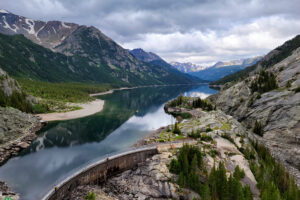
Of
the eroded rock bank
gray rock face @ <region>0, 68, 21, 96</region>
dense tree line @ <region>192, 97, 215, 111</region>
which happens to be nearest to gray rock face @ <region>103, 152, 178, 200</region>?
the eroded rock bank

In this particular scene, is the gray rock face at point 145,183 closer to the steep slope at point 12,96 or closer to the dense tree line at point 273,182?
the dense tree line at point 273,182

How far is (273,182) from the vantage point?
122ft

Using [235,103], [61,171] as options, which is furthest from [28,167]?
[235,103]

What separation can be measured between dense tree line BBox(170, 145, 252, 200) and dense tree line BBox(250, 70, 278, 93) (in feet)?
225

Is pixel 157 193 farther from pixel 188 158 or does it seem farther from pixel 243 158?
pixel 243 158

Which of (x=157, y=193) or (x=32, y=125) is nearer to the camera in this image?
(x=157, y=193)

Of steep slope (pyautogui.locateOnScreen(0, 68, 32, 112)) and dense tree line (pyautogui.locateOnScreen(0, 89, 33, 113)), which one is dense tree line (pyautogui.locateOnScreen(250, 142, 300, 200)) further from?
steep slope (pyautogui.locateOnScreen(0, 68, 32, 112))

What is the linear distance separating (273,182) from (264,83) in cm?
7338

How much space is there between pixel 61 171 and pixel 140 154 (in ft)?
73.4

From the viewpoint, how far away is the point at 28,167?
1925 inches

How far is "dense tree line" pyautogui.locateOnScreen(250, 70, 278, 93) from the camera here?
88.1 m

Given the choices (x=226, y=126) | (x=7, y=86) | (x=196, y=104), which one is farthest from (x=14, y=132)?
(x=196, y=104)

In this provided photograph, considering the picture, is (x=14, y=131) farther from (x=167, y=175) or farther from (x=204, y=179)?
(x=204, y=179)

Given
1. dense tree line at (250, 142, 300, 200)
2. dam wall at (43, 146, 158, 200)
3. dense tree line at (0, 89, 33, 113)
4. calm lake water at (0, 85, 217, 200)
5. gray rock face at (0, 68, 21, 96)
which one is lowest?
calm lake water at (0, 85, 217, 200)
